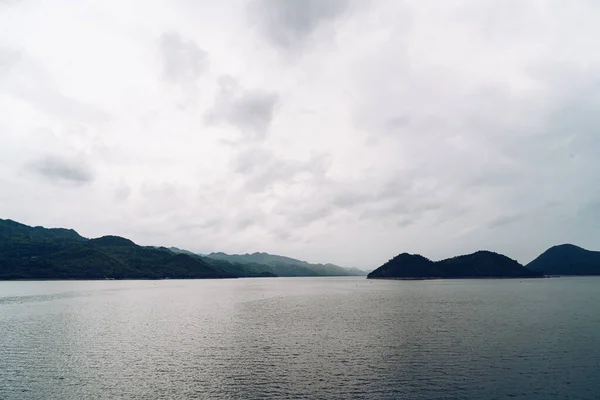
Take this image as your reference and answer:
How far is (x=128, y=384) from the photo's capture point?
2446 inches

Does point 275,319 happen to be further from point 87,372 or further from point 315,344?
point 87,372

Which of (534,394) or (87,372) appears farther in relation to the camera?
(87,372)

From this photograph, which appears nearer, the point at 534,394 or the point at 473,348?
the point at 534,394

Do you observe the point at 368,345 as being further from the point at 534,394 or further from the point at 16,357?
the point at 16,357

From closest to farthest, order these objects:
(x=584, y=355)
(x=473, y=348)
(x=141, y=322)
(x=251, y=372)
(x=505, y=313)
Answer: (x=251, y=372) → (x=584, y=355) → (x=473, y=348) → (x=141, y=322) → (x=505, y=313)

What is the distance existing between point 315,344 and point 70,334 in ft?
237

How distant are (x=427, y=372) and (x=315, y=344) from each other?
1228 inches

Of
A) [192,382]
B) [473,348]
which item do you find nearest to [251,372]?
[192,382]

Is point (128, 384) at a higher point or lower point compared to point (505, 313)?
lower

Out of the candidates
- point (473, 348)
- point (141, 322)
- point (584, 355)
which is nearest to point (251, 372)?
point (473, 348)

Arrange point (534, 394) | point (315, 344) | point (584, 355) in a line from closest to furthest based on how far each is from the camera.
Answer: point (534, 394) → point (584, 355) → point (315, 344)

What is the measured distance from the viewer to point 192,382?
62.5 meters

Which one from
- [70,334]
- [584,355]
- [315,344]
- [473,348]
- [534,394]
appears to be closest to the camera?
[534,394]

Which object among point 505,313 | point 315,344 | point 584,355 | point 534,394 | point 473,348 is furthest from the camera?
point 505,313
